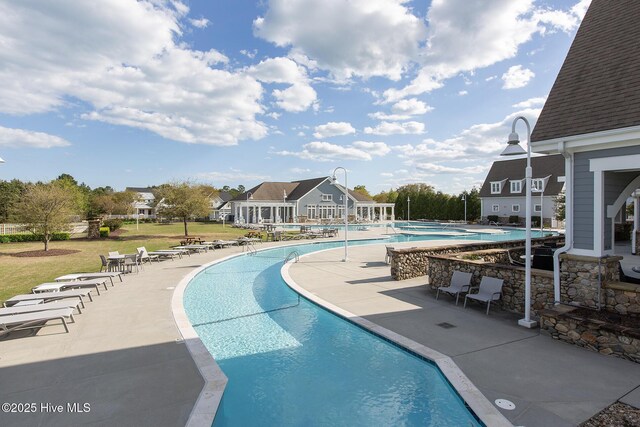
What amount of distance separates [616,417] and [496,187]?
4815 cm

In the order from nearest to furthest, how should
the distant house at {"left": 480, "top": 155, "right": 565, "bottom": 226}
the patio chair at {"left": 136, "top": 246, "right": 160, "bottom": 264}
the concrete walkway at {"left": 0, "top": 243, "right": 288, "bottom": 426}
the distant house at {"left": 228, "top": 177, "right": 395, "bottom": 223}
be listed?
the concrete walkway at {"left": 0, "top": 243, "right": 288, "bottom": 426} → the patio chair at {"left": 136, "top": 246, "right": 160, "bottom": 264} → the distant house at {"left": 480, "top": 155, "right": 565, "bottom": 226} → the distant house at {"left": 228, "top": 177, "right": 395, "bottom": 223}

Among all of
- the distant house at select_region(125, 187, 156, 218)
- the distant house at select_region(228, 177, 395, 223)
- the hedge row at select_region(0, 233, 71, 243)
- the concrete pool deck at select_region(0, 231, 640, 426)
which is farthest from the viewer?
the distant house at select_region(125, 187, 156, 218)

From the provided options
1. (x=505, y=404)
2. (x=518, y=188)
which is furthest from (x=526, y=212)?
(x=518, y=188)

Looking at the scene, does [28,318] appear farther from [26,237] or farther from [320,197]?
[320,197]

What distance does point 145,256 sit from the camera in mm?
15484

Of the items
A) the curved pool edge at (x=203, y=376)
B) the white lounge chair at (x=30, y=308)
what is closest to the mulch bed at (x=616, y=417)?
the curved pool edge at (x=203, y=376)

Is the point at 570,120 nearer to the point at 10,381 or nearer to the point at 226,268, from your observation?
the point at 10,381

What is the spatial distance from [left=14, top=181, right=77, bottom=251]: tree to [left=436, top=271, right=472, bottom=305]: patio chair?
2296cm

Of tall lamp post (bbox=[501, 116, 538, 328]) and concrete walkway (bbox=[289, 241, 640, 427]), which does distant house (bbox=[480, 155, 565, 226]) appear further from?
concrete walkway (bbox=[289, 241, 640, 427])

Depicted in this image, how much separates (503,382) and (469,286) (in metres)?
4.51

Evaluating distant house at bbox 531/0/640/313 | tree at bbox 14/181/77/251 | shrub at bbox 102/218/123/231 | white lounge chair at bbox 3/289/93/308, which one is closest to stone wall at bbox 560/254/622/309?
distant house at bbox 531/0/640/313

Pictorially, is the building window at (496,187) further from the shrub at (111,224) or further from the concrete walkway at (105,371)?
the concrete walkway at (105,371)

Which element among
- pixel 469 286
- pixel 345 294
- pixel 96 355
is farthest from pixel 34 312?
pixel 469 286

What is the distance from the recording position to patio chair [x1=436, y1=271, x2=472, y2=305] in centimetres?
909
